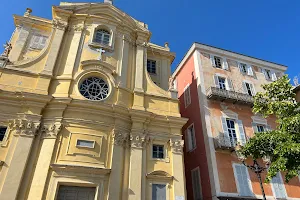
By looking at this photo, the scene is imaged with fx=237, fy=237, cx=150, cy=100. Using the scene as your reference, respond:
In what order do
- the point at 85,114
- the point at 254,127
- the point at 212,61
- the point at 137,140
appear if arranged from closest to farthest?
the point at 85,114, the point at 137,140, the point at 254,127, the point at 212,61

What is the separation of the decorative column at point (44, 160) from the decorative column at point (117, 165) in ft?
10.9

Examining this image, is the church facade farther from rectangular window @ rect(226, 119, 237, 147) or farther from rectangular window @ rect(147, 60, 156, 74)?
rectangular window @ rect(226, 119, 237, 147)

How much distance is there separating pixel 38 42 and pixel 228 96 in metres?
15.0

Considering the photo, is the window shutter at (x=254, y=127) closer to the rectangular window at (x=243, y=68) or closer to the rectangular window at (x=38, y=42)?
the rectangular window at (x=243, y=68)

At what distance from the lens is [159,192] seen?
13.6 m

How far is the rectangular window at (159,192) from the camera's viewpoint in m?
13.4

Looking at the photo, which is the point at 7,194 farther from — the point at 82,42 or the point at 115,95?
the point at 82,42

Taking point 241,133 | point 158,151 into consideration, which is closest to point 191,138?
point 241,133

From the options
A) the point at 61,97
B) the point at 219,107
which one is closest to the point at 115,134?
the point at 61,97

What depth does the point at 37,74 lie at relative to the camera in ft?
49.4

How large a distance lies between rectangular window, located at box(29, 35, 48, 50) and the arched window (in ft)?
12.4

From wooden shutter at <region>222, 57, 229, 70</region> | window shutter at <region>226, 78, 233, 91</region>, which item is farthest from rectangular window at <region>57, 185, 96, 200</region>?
wooden shutter at <region>222, 57, 229, 70</region>

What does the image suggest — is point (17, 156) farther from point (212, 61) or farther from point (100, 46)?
point (212, 61)

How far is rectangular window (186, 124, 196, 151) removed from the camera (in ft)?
59.9
